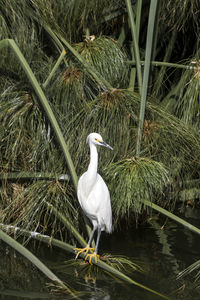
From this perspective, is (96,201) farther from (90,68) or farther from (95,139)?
(90,68)

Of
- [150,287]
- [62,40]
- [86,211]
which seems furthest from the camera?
[62,40]

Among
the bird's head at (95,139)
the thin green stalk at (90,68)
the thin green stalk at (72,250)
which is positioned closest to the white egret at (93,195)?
the bird's head at (95,139)

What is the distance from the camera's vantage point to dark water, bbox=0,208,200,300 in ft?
12.5

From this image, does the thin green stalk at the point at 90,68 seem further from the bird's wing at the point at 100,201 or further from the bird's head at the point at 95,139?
the bird's wing at the point at 100,201

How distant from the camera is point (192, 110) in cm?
506

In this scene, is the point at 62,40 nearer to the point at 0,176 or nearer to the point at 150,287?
the point at 0,176

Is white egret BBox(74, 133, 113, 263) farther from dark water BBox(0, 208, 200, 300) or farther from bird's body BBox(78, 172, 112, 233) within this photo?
dark water BBox(0, 208, 200, 300)

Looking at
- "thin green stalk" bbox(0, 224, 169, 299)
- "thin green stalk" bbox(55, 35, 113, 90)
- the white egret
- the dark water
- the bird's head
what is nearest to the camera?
"thin green stalk" bbox(0, 224, 169, 299)

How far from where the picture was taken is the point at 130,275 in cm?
412

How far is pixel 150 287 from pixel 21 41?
9.16ft

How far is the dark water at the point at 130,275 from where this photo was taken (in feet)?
12.5

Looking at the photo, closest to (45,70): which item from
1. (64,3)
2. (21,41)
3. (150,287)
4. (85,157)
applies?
(21,41)

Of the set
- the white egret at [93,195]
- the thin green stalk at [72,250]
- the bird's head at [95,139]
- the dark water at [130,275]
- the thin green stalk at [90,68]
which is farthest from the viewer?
the thin green stalk at [90,68]

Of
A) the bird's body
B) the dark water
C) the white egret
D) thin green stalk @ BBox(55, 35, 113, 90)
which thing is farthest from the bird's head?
the dark water
